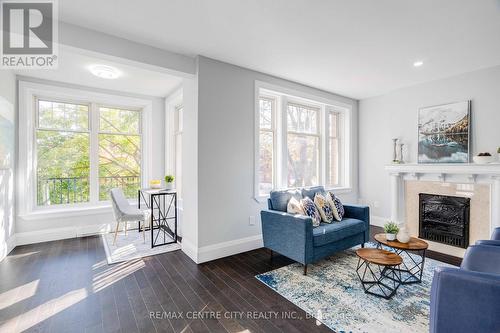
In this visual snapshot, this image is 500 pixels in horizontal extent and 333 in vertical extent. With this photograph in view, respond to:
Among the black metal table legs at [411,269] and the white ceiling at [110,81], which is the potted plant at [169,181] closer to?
the white ceiling at [110,81]

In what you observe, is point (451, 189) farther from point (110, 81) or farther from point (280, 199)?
point (110, 81)

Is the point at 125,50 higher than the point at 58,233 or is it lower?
higher

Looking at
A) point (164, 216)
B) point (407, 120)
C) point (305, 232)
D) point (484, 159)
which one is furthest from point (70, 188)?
point (484, 159)

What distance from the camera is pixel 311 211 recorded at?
3.15m

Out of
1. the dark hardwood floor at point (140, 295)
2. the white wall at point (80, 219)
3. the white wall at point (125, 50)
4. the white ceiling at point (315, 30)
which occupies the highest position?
the white ceiling at point (315, 30)

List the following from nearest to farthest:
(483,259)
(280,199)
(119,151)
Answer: (483,259) → (280,199) → (119,151)

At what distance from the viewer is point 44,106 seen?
4113 millimetres

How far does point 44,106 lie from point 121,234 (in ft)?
8.63

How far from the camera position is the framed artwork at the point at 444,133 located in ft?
12.1

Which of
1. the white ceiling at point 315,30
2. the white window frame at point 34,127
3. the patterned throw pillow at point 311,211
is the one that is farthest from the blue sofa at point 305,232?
the white window frame at point 34,127

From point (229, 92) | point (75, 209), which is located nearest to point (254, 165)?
point (229, 92)

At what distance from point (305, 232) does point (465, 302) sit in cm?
147

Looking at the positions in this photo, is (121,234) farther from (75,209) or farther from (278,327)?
(278,327)

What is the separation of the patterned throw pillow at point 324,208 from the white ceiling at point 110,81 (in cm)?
286
